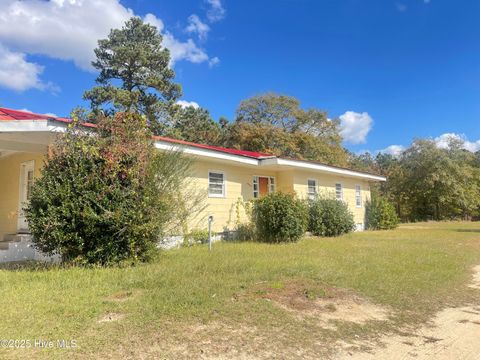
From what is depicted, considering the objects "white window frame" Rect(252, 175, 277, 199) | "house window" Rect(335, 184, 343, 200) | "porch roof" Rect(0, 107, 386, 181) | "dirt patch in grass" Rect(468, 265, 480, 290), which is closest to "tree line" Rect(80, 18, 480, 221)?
"house window" Rect(335, 184, 343, 200)

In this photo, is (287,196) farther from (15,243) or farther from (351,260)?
(15,243)

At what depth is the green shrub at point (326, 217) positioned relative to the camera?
1551 cm

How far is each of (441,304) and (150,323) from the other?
4319 mm

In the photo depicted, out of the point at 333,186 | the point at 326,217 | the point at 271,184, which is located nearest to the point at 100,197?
the point at 271,184

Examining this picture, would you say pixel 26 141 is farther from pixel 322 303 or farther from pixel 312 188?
pixel 312 188

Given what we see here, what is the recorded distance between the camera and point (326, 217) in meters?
15.7

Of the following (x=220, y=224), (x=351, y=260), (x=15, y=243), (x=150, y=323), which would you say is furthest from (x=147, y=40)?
(x=150, y=323)

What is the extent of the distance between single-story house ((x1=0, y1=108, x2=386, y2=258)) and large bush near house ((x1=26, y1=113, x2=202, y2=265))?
947mm

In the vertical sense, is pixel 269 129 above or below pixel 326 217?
above

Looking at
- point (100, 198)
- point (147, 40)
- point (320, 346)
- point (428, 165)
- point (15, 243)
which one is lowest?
point (320, 346)

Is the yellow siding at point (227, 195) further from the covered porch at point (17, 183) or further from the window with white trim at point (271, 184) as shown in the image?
the covered porch at point (17, 183)

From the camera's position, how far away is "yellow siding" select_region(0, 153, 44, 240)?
1129 cm

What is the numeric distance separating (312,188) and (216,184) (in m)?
5.83

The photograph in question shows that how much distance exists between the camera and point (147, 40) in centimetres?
3002
